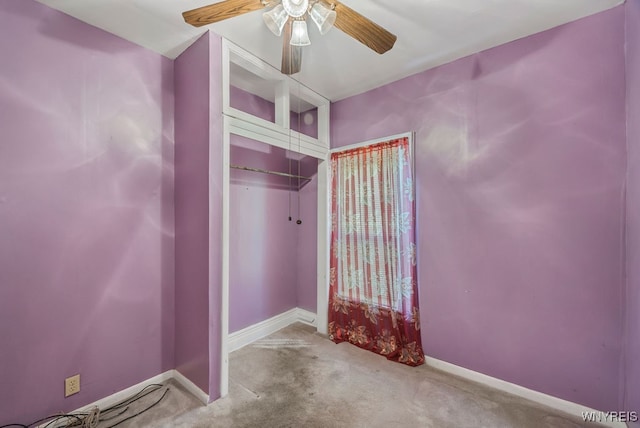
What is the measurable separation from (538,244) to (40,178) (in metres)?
3.19

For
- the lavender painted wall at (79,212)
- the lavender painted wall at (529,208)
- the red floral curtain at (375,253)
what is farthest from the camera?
the red floral curtain at (375,253)

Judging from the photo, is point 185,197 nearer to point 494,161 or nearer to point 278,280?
point 278,280

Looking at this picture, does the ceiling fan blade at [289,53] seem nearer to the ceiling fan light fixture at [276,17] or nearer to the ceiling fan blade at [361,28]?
the ceiling fan light fixture at [276,17]

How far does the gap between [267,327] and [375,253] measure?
1447 millimetres

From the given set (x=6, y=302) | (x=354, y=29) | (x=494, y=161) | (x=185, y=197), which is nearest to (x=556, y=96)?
(x=494, y=161)

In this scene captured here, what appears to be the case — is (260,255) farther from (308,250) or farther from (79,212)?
(79,212)

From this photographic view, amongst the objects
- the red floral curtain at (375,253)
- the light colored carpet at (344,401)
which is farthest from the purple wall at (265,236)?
the light colored carpet at (344,401)

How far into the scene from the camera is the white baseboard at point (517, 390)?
1682 mm

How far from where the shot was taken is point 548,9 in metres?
1.63

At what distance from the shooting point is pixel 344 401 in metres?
1.85

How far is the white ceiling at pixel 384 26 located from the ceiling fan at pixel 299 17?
42 centimetres

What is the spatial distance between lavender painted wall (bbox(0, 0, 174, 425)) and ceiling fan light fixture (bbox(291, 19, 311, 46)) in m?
1.31

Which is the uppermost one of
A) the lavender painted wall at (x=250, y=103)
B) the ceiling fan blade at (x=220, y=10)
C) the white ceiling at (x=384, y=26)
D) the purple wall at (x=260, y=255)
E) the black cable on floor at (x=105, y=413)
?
the white ceiling at (x=384, y=26)

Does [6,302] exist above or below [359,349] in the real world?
above
